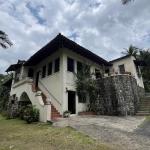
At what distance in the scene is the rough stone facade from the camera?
1529 centimetres

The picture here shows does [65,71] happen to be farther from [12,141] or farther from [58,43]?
[12,141]

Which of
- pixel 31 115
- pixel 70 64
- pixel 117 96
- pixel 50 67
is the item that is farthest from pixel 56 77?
pixel 117 96

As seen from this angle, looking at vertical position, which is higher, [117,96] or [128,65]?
[128,65]

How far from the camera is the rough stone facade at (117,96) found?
15289 millimetres

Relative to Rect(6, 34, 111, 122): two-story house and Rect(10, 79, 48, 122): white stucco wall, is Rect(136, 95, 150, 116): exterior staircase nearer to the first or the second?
Rect(6, 34, 111, 122): two-story house

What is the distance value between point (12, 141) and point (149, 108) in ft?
42.0

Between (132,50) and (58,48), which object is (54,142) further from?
(132,50)

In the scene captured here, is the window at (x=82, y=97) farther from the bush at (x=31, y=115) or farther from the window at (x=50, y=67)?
the bush at (x=31, y=115)

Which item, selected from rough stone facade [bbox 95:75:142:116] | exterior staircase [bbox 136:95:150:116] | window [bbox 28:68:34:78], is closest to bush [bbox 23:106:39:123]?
rough stone facade [bbox 95:75:142:116]

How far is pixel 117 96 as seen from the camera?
1555cm

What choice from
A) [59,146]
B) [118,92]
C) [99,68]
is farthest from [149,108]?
[59,146]

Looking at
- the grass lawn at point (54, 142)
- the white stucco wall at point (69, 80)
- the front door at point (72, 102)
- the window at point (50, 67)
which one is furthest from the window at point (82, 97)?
the grass lawn at point (54, 142)

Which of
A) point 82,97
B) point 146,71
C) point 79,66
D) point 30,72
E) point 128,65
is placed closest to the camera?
point 82,97

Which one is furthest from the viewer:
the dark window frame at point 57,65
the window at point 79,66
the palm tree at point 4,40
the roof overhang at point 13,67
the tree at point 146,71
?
the tree at point 146,71
